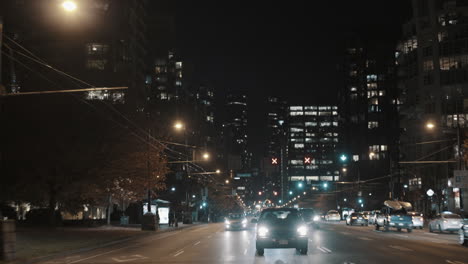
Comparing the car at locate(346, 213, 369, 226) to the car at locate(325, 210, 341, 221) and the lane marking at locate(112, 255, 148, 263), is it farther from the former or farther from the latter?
the lane marking at locate(112, 255, 148, 263)

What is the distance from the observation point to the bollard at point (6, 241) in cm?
2062

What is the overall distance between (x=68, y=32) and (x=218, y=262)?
88.0 metres

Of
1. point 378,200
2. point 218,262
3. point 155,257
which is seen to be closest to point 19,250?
point 155,257

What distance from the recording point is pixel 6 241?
2080cm

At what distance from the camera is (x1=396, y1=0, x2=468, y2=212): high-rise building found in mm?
84000

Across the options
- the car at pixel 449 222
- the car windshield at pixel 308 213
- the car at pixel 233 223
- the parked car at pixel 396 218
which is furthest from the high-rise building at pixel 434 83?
the car at pixel 233 223

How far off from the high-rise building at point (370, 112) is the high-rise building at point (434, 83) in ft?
204

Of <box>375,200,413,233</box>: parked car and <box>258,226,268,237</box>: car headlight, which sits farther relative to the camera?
<box>375,200,413,233</box>: parked car

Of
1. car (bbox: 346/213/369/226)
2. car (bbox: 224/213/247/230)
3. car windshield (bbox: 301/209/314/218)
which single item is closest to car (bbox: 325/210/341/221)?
car (bbox: 346/213/369/226)

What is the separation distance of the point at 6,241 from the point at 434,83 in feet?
259

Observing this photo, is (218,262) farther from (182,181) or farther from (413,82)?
(413,82)

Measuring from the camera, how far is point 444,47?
8844cm

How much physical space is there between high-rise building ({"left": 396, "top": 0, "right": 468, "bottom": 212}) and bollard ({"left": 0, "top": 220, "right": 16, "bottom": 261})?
6808 cm

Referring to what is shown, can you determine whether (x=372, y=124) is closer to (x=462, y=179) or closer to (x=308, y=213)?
(x=308, y=213)
